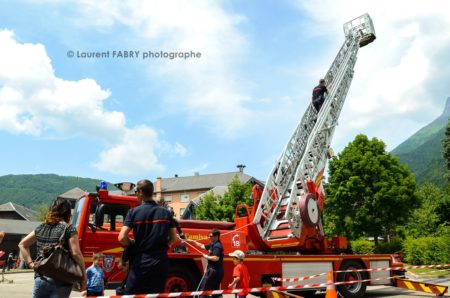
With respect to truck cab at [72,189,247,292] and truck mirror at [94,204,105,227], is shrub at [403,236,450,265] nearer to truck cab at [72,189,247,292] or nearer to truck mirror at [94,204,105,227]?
truck cab at [72,189,247,292]

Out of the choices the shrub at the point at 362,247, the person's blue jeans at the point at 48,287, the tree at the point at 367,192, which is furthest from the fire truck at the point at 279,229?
the tree at the point at 367,192

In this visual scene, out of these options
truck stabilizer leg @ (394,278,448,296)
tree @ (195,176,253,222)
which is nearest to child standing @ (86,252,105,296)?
truck stabilizer leg @ (394,278,448,296)

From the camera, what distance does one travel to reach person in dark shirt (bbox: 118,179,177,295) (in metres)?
4.19

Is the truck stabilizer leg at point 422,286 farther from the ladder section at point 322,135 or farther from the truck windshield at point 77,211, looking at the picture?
the truck windshield at point 77,211

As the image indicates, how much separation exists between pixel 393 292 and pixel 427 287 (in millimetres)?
2358

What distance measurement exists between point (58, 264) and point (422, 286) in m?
10.5

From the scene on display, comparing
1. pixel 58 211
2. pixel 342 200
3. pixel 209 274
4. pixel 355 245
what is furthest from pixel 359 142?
pixel 58 211

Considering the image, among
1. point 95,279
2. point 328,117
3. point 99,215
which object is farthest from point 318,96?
point 95,279

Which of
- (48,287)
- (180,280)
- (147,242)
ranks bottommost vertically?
(180,280)

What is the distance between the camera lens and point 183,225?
9.92 meters

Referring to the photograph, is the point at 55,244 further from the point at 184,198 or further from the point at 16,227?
the point at 184,198

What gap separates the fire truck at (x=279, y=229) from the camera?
842 cm

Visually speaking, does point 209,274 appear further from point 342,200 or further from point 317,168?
point 342,200

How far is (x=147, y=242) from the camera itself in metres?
4.22
